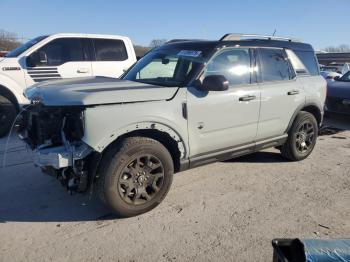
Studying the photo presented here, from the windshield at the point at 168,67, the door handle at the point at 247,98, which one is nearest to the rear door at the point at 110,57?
the windshield at the point at 168,67

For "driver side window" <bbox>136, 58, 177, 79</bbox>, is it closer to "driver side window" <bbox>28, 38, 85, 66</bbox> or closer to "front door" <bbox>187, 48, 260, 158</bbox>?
"front door" <bbox>187, 48, 260, 158</bbox>

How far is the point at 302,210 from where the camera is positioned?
4.09 metres

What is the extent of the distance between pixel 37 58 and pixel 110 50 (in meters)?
1.89

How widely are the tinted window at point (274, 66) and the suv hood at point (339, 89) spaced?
171 inches

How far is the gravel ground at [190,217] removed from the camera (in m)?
3.29

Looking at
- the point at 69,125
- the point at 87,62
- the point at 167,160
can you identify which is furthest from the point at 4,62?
the point at 167,160

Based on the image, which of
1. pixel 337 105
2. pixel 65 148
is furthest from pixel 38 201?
pixel 337 105

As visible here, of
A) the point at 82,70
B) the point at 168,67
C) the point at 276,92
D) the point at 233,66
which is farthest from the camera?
the point at 82,70

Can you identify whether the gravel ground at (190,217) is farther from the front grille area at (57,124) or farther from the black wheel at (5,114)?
the black wheel at (5,114)

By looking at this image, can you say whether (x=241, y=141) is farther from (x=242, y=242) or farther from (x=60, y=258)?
(x=60, y=258)

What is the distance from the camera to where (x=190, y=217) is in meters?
3.91

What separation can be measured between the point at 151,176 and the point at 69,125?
1023 mm

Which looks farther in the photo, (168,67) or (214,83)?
(168,67)

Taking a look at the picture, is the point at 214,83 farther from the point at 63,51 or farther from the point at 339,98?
the point at 339,98
